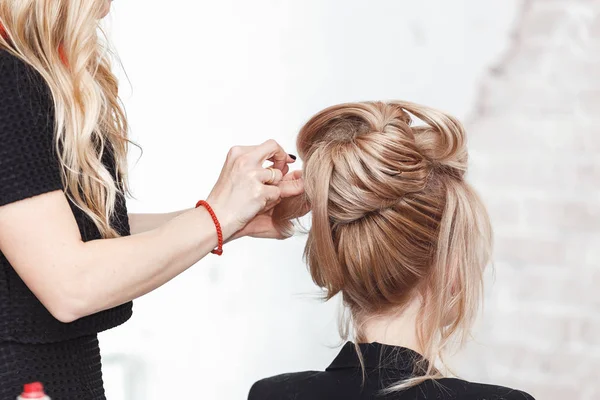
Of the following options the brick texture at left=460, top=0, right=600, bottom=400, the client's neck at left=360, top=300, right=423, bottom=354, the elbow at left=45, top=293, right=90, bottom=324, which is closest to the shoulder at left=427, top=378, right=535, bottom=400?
the client's neck at left=360, top=300, right=423, bottom=354

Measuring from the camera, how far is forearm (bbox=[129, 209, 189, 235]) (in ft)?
5.00

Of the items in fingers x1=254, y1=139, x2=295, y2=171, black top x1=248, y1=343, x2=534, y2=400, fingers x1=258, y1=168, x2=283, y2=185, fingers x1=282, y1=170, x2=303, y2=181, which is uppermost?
fingers x1=254, y1=139, x2=295, y2=171

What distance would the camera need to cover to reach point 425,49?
2.14m

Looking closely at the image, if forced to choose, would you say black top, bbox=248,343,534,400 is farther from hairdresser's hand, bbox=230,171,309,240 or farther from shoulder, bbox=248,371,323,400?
hairdresser's hand, bbox=230,171,309,240

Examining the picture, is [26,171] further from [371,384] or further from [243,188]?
[371,384]

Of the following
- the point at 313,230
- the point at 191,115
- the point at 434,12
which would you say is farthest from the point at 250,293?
the point at 313,230

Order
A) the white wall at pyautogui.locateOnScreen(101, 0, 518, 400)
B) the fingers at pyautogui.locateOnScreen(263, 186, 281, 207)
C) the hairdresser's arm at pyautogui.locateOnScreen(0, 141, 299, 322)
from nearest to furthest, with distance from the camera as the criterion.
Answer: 1. the hairdresser's arm at pyautogui.locateOnScreen(0, 141, 299, 322)
2. the fingers at pyautogui.locateOnScreen(263, 186, 281, 207)
3. the white wall at pyautogui.locateOnScreen(101, 0, 518, 400)

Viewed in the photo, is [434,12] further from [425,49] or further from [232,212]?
[232,212]

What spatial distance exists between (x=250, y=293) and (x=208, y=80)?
538 mm

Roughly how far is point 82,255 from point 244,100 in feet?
3.64

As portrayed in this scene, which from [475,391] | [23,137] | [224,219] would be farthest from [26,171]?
[475,391]

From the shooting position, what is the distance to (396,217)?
1143 millimetres

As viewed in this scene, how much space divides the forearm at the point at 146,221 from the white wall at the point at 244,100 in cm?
56

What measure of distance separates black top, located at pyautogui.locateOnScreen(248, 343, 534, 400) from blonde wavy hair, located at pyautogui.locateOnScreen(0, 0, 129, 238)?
321 millimetres
